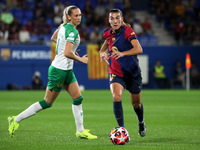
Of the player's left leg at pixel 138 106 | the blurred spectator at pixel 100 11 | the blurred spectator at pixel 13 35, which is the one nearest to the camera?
the player's left leg at pixel 138 106

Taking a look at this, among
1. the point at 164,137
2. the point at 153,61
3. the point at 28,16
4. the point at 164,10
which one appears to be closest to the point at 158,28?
the point at 164,10

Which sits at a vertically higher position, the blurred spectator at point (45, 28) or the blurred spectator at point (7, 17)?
the blurred spectator at point (7, 17)

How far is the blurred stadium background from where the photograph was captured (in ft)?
84.1

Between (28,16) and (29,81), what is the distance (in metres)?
4.00

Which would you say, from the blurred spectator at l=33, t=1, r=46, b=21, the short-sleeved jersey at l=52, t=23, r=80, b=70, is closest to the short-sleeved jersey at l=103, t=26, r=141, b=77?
the short-sleeved jersey at l=52, t=23, r=80, b=70

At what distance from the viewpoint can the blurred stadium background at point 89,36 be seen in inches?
1009

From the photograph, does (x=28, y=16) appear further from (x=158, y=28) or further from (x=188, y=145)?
(x=188, y=145)

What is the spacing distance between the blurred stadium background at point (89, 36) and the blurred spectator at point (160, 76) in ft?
1.17

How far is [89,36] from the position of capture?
26844 millimetres

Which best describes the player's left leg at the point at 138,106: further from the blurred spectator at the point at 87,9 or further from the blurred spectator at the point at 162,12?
the blurred spectator at the point at 162,12

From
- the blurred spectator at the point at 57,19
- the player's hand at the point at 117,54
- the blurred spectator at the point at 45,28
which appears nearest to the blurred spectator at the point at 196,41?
the blurred spectator at the point at 57,19

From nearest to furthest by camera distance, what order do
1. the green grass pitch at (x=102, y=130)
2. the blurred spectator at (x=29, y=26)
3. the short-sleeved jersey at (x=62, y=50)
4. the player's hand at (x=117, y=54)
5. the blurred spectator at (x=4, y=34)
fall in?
1. the green grass pitch at (x=102, y=130)
2. the player's hand at (x=117, y=54)
3. the short-sleeved jersey at (x=62, y=50)
4. the blurred spectator at (x=4, y=34)
5. the blurred spectator at (x=29, y=26)

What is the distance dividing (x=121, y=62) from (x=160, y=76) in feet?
65.1

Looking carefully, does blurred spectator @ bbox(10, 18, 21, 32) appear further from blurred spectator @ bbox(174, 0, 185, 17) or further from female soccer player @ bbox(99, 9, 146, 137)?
female soccer player @ bbox(99, 9, 146, 137)
